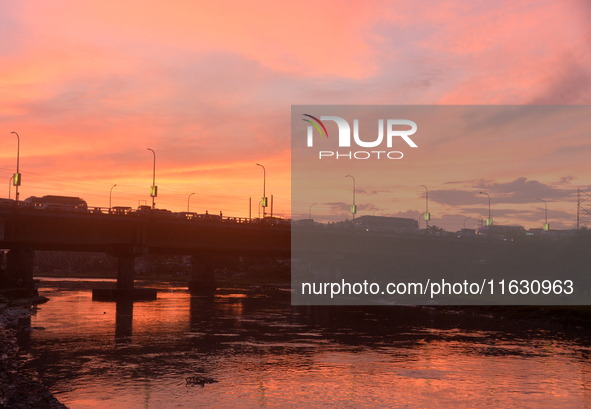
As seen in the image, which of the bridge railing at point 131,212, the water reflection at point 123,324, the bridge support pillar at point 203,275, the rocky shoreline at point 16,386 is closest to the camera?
the rocky shoreline at point 16,386

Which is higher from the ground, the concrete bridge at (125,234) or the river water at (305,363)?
the concrete bridge at (125,234)

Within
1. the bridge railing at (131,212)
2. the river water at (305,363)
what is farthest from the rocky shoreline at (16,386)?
the bridge railing at (131,212)

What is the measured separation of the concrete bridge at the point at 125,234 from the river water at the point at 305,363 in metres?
33.9

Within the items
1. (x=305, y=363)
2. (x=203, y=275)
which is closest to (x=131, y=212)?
(x=203, y=275)

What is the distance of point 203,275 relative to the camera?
127438 millimetres

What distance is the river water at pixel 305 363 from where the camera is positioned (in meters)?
23.4

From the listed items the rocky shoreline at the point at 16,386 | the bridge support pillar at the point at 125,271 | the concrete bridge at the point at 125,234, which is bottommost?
the rocky shoreline at the point at 16,386

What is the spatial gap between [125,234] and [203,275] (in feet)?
114

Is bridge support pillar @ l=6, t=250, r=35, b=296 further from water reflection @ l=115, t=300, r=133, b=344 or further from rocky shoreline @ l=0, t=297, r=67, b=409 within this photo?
rocky shoreline @ l=0, t=297, r=67, b=409

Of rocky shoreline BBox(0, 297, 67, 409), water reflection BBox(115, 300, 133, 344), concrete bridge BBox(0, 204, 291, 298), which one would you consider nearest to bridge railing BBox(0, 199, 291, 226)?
concrete bridge BBox(0, 204, 291, 298)

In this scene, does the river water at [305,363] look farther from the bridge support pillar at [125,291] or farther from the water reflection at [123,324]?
the bridge support pillar at [125,291]

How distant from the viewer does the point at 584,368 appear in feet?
103

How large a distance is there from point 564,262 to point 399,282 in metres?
38.3

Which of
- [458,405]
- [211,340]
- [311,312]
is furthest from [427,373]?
[311,312]
